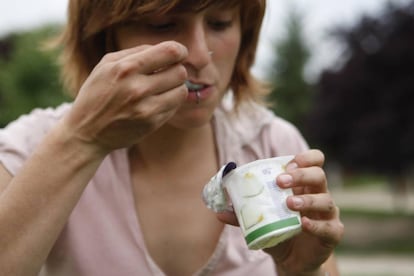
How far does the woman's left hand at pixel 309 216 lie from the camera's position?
1.58 meters

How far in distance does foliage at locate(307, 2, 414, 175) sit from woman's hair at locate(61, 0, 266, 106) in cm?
1615

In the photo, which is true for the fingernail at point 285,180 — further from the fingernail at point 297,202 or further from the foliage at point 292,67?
the foliage at point 292,67

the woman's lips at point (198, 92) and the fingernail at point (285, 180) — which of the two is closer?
the fingernail at point (285, 180)

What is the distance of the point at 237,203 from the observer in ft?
5.20

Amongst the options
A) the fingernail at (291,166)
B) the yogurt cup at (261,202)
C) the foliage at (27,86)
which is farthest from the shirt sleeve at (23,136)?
the foliage at (27,86)

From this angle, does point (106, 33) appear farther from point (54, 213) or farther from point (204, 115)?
point (54, 213)

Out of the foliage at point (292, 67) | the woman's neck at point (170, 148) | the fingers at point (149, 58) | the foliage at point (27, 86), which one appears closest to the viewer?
the fingers at point (149, 58)

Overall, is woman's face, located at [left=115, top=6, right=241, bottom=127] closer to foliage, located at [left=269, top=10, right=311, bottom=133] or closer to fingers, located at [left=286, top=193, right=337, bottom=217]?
fingers, located at [left=286, top=193, right=337, bottom=217]

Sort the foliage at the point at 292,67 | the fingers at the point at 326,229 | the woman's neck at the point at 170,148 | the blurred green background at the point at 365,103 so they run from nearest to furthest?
the fingers at the point at 326,229
the woman's neck at the point at 170,148
the blurred green background at the point at 365,103
the foliage at the point at 292,67

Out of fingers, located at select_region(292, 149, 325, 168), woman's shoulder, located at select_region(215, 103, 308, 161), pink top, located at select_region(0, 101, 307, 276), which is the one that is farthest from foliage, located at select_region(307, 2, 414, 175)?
fingers, located at select_region(292, 149, 325, 168)

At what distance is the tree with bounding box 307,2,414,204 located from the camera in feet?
59.4

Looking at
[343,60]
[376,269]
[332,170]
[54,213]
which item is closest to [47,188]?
[54,213]

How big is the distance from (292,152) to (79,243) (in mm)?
663

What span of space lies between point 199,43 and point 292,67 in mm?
41605
